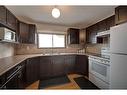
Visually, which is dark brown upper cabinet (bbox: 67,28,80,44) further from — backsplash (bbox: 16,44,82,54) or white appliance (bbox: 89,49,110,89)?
white appliance (bbox: 89,49,110,89)

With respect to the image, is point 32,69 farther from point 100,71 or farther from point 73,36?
point 73,36

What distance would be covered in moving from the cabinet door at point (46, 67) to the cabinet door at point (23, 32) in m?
0.87

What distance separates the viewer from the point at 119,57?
1.70 m

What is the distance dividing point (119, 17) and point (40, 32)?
3.01 metres

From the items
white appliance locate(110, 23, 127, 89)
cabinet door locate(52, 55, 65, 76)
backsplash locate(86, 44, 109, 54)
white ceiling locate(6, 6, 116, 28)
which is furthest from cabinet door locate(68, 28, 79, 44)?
white appliance locate(110, 23, 127, 89)

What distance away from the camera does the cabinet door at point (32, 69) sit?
2768mm

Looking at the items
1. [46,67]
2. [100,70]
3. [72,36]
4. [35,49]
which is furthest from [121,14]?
[35,49]

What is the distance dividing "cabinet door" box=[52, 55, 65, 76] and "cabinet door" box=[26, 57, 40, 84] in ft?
2.07

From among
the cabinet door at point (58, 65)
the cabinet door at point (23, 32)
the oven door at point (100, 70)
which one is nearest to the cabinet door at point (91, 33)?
the oven door at point (100, 70)

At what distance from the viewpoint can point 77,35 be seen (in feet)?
14.6

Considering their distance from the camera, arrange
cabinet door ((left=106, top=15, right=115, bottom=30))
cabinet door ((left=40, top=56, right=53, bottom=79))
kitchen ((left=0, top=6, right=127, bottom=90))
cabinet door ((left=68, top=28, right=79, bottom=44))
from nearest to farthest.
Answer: kitchen ((left=0, top=6, right=127, bottom=90))
cabinet door ((left=106, top=15, right=115, bottom=30))
cabinet door ((left=40, top=56, right=53, bottom=79))
cabinet door ((left=68, top=28, right=79, bottom=44))

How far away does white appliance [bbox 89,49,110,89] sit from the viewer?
2354 mm
